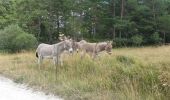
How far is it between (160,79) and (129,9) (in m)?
40.6

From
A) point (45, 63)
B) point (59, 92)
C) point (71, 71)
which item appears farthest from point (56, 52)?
point (59, 92)

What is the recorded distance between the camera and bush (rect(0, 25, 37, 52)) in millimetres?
30859

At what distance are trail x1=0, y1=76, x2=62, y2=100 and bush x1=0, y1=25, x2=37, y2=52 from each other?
18615mm

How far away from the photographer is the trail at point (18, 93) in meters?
10.1

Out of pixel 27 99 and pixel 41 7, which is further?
pixel 41 7

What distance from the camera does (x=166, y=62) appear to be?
10742 millimetres

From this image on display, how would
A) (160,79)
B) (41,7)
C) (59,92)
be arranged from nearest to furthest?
(160,79), (59,92), (41,7)

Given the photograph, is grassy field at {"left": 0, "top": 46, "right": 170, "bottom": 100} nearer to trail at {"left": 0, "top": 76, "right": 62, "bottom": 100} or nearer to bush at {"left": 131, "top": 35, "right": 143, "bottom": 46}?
trail at {"left": 0, "top": 76, "right": 62, "bottom": 100}

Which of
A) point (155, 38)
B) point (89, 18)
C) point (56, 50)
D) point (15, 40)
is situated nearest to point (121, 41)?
point (155, 38)

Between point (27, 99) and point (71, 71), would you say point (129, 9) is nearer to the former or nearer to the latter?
point (71, 71)

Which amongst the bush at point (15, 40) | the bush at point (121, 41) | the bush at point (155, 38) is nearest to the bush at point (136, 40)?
the bush at point (121, 41)

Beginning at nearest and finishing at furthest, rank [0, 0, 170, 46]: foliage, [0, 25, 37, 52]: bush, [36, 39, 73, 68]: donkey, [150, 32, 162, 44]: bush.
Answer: [36, 39, 73, 68]: donkey, [0, 25, 37, 52]: bush, [0, 0, 170, 46]: foliage, [150, 32, 162, 44]: bush

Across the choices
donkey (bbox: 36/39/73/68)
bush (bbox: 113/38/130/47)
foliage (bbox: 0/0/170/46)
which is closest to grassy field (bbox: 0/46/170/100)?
donkey (bbox: 36/39/73/68)

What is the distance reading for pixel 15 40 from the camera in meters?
30.9
